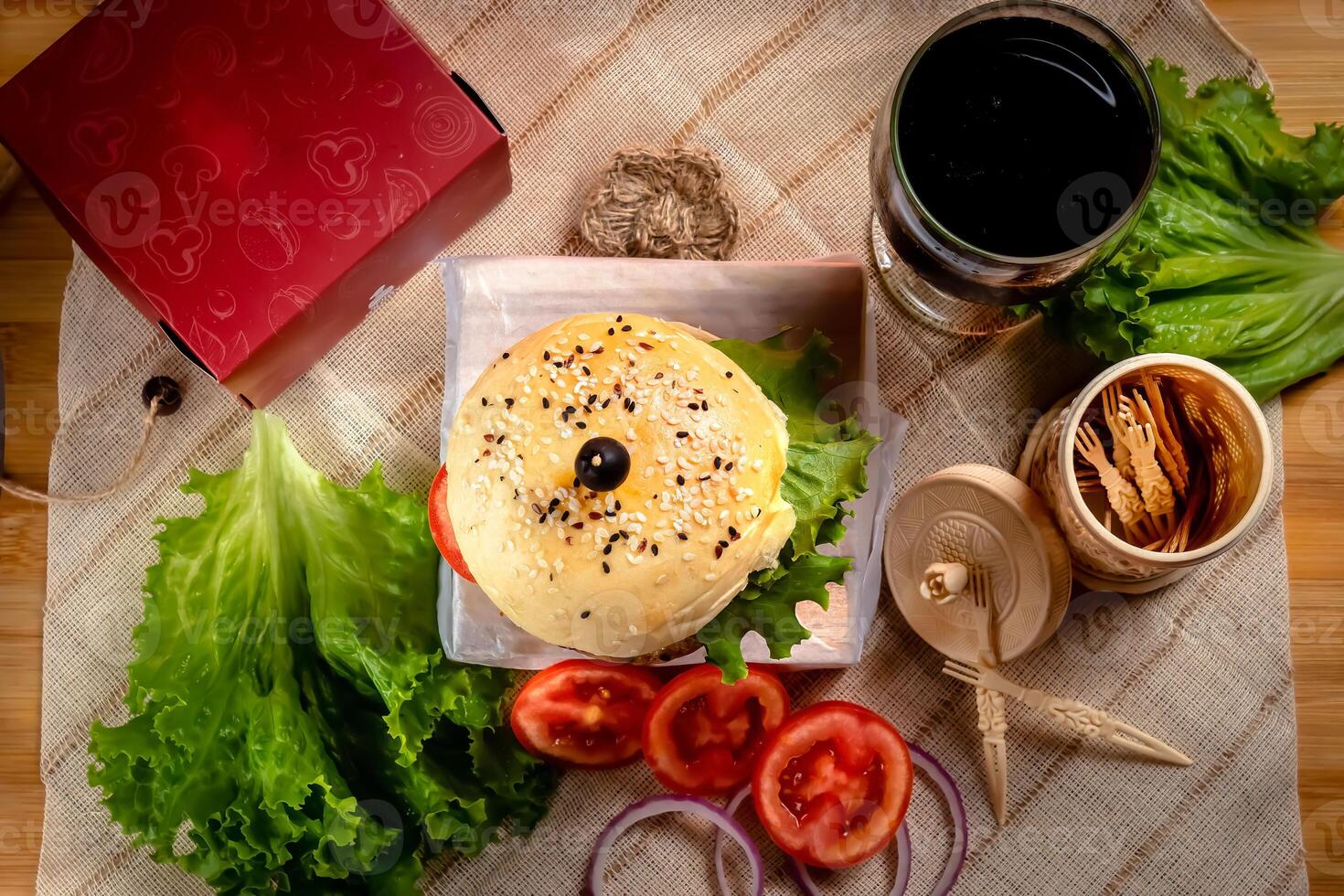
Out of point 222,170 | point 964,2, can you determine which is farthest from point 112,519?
point 964,2

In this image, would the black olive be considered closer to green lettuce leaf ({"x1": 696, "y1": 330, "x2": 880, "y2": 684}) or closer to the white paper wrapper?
green lettuce leaf ({"x1": 696, "y1": 330, "x2": 880, "y2": 684})

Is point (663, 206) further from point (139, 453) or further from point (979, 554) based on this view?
point (139, 453)

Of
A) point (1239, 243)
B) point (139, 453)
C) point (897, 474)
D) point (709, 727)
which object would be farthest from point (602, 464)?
point (1239, 243)

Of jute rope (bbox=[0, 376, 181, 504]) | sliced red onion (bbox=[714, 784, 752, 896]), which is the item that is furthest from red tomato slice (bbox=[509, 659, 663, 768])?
jute rope (bbox=[0, 376, 181, 504])

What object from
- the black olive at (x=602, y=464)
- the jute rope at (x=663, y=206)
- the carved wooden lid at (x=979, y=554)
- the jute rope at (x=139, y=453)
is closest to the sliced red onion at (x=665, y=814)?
the carved wooden lid at (x=979, y=554)

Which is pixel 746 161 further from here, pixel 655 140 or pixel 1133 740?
pixel 1133 740

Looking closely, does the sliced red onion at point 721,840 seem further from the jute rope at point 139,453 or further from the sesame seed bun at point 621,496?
the jute rope at point 139,453
